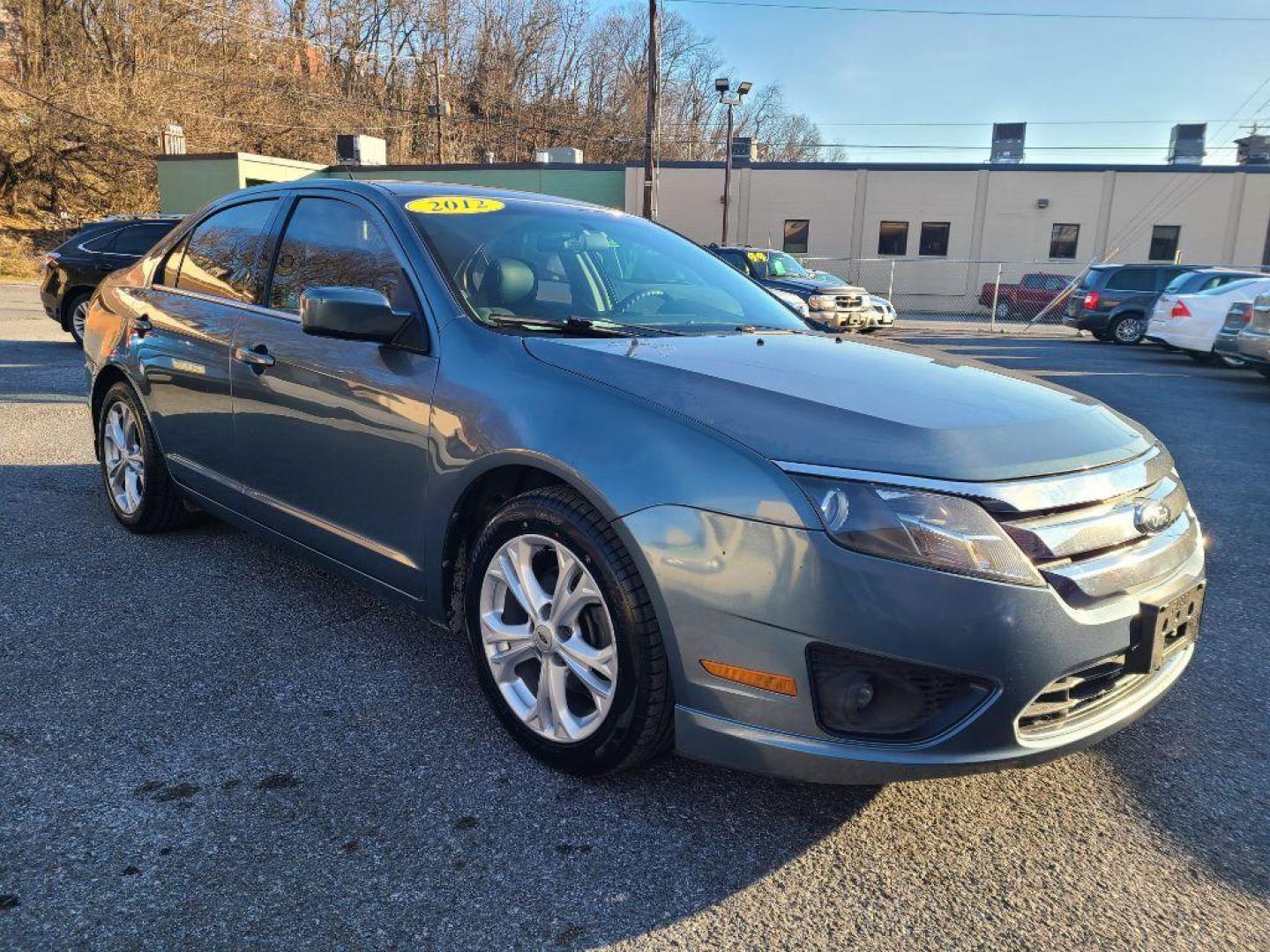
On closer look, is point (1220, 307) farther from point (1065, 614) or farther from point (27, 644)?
point (27, 644)

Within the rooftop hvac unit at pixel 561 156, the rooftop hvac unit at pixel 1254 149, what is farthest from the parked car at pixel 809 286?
the rooftop hvac unit at pixel 1254 149

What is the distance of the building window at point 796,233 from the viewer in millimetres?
34344

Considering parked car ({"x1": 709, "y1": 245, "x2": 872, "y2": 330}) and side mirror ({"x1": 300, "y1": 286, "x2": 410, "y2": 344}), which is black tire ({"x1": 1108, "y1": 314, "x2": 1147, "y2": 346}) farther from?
side mirror ({"x1": 300, "y1": 286, "x2": 410, "y2": 344})

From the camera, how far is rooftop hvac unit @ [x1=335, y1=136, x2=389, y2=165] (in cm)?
3197

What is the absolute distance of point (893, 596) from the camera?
1.95 m

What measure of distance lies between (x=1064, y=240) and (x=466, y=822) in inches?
1446

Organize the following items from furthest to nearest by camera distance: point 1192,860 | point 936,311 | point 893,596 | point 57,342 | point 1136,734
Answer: point 936,311
point 57,342
point 1136,734
point 1192,860
point 893,596

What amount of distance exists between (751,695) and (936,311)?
33397 mm

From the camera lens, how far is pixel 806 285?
17.4 m

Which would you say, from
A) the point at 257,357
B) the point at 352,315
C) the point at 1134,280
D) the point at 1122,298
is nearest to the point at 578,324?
the point at 352,315

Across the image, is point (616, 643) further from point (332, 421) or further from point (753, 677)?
point (332, 421)

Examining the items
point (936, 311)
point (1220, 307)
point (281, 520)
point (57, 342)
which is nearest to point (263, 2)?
point (936, 311)

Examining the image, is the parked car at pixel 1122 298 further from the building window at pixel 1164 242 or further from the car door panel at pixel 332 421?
the car door panel at pixel 332 421

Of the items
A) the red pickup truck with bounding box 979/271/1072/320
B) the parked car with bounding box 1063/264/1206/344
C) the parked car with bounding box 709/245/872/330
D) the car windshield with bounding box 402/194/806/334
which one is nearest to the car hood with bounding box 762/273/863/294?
the parked car with bounding box 709/245/872/330
